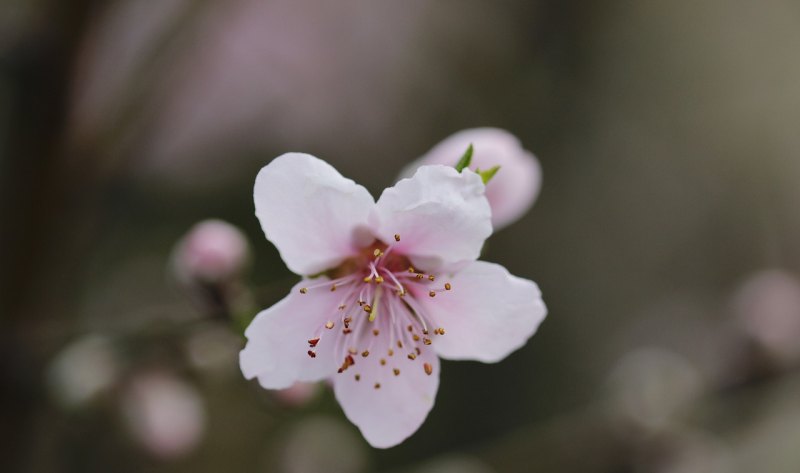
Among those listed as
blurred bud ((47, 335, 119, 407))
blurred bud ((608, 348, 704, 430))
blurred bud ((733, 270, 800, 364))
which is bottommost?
blurred bud ((608, 348, 704, 430))

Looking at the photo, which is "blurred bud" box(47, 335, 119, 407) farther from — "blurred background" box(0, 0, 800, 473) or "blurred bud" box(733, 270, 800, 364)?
"blurred bud" box(733, 270, 800, 364)

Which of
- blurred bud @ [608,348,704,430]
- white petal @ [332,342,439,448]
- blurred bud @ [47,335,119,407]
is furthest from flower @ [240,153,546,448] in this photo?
blurred bud @ [608,348,704,430]

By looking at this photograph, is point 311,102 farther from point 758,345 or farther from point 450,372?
point 758,345

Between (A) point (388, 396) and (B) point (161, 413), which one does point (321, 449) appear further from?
(A) point (388, 396)

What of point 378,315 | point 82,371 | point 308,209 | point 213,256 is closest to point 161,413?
point 82,371

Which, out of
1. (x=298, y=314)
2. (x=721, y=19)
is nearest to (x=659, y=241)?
(x=721, y=19)

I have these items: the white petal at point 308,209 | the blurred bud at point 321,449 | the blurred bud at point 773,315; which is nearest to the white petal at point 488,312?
the white petal at point 308,209
